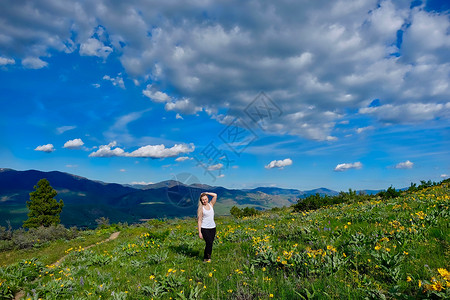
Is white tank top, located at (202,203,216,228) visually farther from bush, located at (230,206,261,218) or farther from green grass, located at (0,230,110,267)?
bush, located at (230,206,261,218)

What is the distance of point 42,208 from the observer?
37.9 meters

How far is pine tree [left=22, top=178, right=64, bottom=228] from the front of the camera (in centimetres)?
3722

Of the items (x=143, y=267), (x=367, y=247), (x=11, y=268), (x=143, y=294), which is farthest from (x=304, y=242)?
(x=11, y=268)

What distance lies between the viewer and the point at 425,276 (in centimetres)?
410

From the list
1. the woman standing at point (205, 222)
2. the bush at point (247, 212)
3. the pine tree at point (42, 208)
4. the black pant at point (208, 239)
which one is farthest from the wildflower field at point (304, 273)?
the pine tree at point (42, 208)

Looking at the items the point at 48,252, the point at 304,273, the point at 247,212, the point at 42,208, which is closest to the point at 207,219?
the point at 304,273

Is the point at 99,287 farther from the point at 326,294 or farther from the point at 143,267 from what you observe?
the point at 326,294

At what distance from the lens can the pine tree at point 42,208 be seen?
122 feet

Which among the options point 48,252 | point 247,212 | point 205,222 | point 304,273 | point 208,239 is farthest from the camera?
point 247,212

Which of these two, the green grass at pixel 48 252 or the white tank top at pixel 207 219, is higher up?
the white tank top at pixel 207 219

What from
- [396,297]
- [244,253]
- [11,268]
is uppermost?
[396,297]

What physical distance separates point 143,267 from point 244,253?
3.77m

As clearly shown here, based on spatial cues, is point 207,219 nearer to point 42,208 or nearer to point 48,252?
point 48,252

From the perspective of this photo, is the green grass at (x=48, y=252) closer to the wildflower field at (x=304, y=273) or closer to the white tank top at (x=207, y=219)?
the wildflower field at (x=304, y=273)
